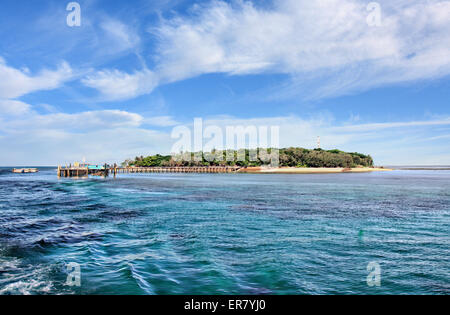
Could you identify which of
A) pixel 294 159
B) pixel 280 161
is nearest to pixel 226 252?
pixel 280 161

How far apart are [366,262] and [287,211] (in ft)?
38.4

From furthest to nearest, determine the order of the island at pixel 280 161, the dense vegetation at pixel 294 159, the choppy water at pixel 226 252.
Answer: the dense vegetation at pixel 294 159 → the island at pixel 280 161 → the choppy water at pixel 226 252

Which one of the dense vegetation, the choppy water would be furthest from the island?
the choppy water

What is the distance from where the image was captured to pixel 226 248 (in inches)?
488

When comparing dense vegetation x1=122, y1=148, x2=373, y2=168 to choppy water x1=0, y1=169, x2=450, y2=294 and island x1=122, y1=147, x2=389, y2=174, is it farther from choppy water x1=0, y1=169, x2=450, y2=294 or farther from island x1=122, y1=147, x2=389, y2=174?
choppy water x1=0, y1=169, x2=450, y2=294

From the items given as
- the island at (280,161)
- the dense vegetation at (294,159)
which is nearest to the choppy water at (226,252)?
the island at (280,161)

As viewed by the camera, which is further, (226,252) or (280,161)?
(280,161)

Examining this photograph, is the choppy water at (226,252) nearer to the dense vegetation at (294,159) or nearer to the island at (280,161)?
the island at (280,161)

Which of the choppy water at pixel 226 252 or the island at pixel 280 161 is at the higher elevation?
the island at pixel 280 161

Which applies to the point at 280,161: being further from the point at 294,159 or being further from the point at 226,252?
the point at 226,252

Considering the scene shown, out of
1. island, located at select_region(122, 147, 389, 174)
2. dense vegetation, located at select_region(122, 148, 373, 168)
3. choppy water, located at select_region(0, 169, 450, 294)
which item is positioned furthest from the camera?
dense vegetation, located at select_region(122, 148, 373, 168)

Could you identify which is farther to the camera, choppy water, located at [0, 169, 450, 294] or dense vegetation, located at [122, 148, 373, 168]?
dense vegetation, located at [122, 148, 373, 168]
